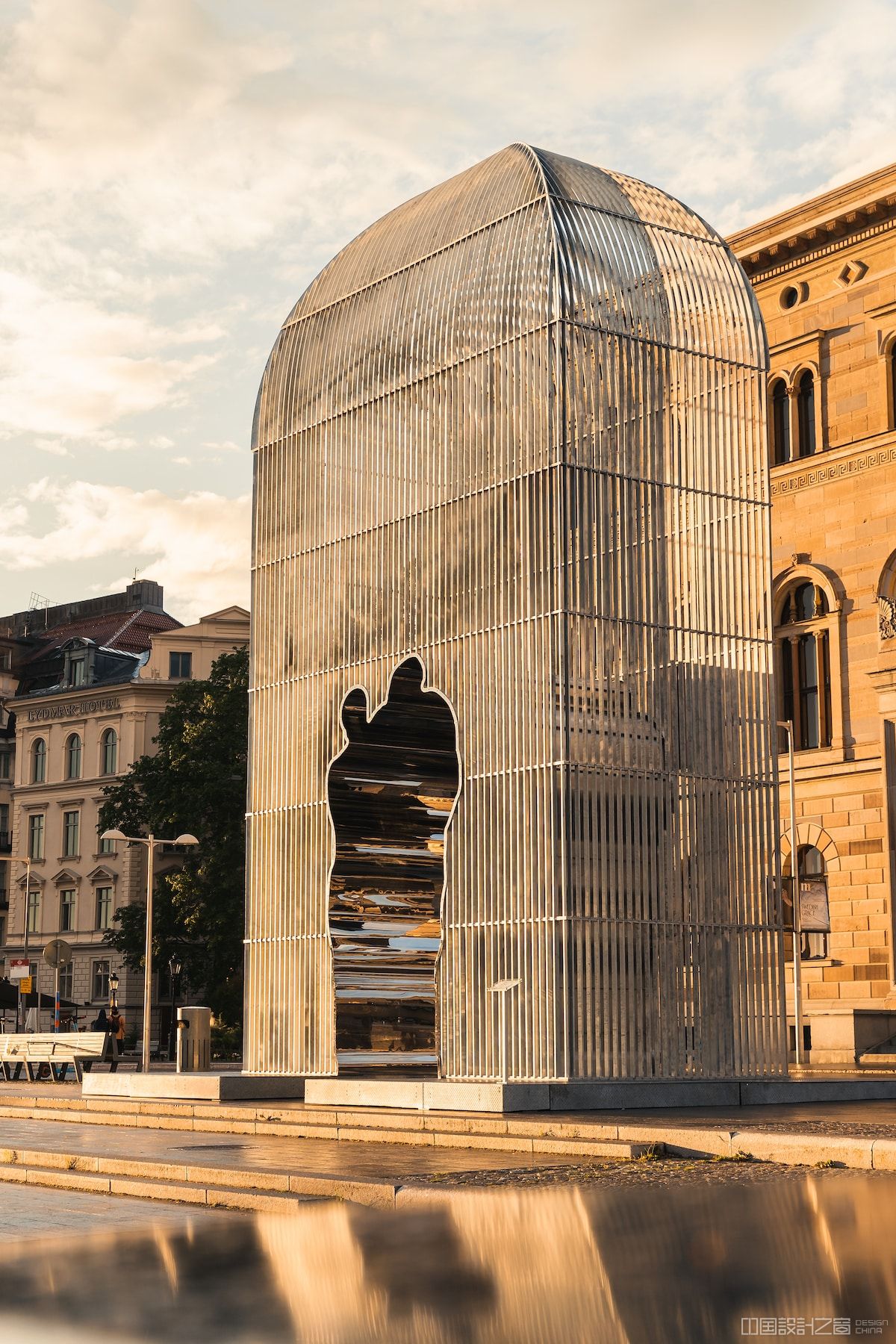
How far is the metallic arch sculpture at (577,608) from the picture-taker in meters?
20.5

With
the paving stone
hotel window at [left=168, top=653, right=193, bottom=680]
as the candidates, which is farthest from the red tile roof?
the paving stone

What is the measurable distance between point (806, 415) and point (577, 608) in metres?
24.4

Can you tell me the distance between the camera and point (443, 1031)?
21516 mm

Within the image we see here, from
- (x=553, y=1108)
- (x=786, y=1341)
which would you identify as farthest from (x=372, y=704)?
(x=786, y=1341)

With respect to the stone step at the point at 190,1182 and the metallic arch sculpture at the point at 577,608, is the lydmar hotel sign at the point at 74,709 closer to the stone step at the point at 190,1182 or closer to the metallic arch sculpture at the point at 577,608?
the metallic arch sculpture at the point at 577,608

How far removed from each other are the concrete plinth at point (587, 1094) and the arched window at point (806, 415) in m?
24.2

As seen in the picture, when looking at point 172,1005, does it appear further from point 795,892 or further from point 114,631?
point 795,892

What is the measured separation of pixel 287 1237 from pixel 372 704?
1396 cm

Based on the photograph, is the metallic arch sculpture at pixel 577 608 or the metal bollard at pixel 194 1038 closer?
the metallic arch sculpture at pixel 577 608

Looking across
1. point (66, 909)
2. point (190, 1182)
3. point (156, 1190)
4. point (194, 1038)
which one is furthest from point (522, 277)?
point (66, 909)

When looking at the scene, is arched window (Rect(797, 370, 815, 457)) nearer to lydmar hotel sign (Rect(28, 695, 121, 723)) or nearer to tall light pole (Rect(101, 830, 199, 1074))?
tall light pole (Rect(101, 830, 199, 1074))

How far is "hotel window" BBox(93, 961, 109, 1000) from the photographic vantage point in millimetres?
77438

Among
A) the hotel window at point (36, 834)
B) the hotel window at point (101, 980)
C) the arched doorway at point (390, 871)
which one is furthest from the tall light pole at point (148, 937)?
the hotel window at point (36, 834)

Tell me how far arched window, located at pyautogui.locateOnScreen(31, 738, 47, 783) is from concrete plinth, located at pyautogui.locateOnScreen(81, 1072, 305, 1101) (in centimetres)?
6177
